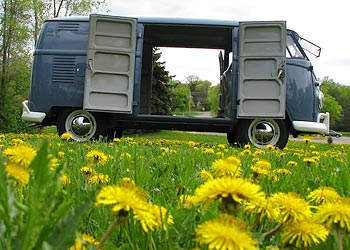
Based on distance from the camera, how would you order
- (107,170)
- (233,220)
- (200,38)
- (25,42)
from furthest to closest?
→ (25,42), (200,38), (107,170), (233,220)

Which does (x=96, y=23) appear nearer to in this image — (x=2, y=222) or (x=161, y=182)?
(x=161, y=182)

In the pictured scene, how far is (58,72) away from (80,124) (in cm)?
92

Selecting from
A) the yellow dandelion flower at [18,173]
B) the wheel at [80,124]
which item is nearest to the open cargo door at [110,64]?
the wheel at [80,124]

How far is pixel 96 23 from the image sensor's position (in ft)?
19.9

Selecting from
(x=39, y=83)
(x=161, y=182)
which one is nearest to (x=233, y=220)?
(x=161, y=182)

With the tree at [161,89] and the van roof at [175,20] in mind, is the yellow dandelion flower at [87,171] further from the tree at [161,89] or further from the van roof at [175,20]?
the tree at [161,89]

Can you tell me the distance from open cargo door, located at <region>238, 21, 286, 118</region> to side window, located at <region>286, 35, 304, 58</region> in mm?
660

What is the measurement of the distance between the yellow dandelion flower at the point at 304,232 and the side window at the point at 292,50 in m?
6.47

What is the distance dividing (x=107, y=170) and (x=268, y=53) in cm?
490

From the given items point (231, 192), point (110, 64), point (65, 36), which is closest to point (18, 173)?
point (231, 192)

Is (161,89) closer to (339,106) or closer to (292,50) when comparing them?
(292,50)

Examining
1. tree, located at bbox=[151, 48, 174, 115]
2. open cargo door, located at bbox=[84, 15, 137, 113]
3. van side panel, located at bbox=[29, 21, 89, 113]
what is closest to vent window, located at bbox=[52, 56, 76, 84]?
van side panel, located at bbox=[29, 21, 89, 113]

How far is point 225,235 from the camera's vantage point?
1.37 ft

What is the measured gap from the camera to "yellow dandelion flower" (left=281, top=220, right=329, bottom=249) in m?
0.56
